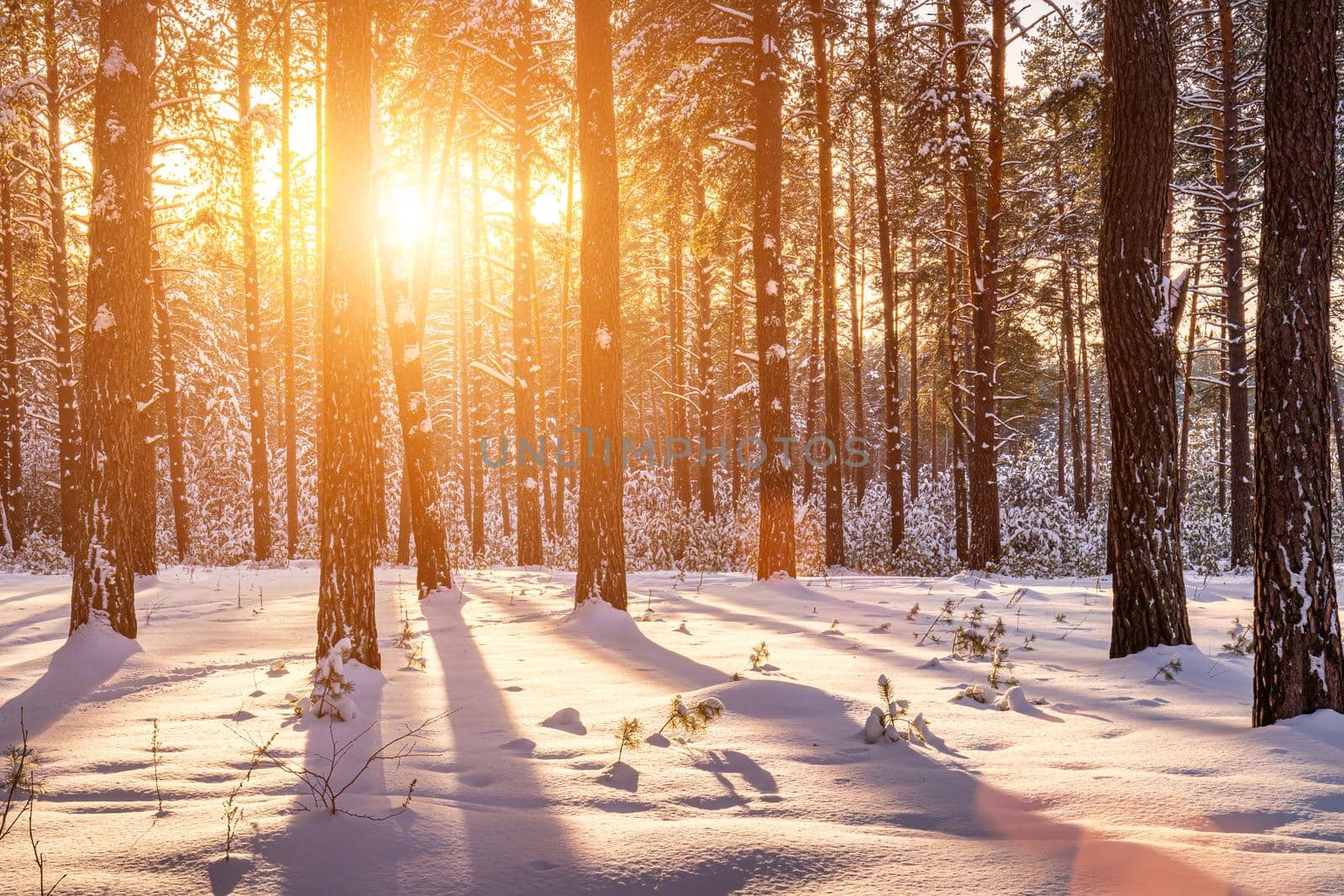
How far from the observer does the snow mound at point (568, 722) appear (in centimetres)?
417

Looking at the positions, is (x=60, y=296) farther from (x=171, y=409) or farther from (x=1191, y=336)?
(x=1191, y=336)

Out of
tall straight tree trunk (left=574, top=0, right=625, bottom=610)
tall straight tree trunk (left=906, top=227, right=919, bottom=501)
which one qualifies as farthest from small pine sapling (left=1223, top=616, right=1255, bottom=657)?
tall straight tree trunk (left=906, top=227, right=919, bottom=501)

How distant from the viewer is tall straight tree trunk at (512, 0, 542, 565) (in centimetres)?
1460

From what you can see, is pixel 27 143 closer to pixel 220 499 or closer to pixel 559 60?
pixel 559 60

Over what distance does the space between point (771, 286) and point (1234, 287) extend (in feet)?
35.6

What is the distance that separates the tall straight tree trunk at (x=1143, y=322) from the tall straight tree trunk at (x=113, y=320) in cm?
799

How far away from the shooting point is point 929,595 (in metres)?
9.85

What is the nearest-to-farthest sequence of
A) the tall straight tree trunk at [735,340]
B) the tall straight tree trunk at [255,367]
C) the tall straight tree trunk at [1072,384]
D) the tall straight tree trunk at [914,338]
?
1. the tall straight tree trunk at [255,367]
2. the tall straight tree trunk at [735,340]
3. the tall straight tree trunk at [1072,384]
4. the tall straight tree trunk at [914,338]

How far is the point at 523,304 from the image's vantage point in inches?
599

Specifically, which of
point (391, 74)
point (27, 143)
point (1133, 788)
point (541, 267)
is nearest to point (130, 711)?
point (1133, 788)

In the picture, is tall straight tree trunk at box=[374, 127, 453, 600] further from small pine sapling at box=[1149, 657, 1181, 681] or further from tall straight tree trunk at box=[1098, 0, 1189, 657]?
small pine sapling at box=[1149, 657, 1181, 681]

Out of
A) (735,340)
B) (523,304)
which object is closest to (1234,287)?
(735,340)

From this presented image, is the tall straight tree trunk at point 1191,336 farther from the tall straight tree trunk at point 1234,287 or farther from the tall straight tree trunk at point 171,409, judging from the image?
the tall straight tree trunk at point 171,409

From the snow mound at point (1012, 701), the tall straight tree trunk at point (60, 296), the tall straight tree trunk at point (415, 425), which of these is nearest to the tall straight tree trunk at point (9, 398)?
the tall straight tree trunk at point (60, 296)
